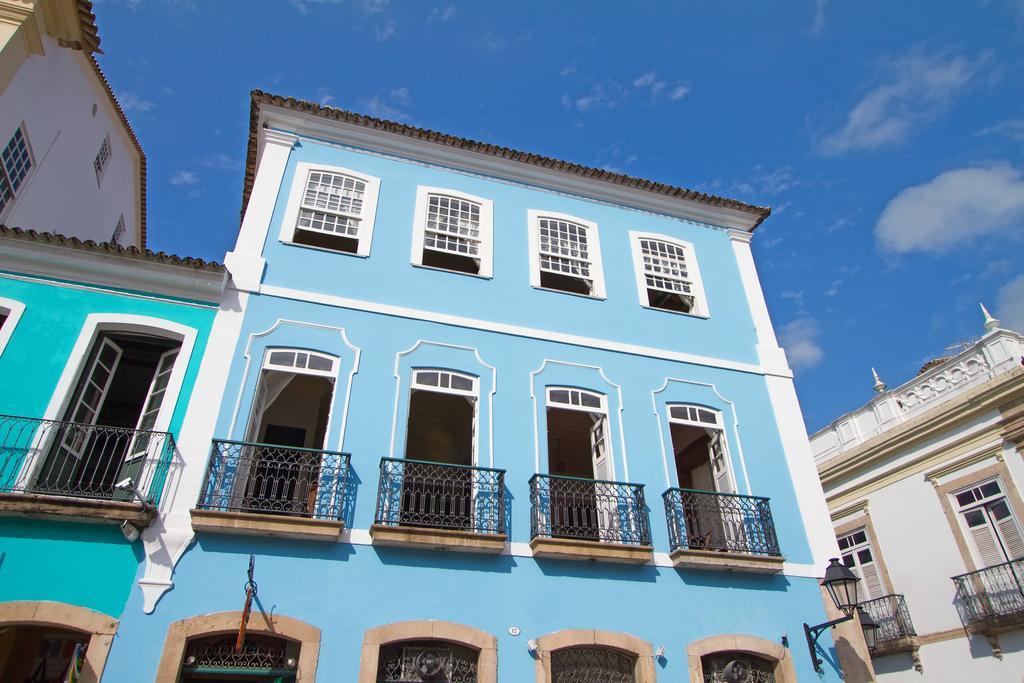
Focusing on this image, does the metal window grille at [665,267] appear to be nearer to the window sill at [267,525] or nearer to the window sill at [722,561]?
the window sill at [722,561]

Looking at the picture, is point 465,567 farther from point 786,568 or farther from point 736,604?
point 786,568

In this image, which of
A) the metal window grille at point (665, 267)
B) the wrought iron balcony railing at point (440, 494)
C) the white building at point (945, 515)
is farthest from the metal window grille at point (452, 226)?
the white building at point (945, 515)

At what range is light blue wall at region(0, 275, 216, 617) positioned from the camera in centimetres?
626

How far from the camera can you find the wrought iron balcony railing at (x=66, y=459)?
21.8 ft

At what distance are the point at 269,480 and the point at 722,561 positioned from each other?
5.31 meters

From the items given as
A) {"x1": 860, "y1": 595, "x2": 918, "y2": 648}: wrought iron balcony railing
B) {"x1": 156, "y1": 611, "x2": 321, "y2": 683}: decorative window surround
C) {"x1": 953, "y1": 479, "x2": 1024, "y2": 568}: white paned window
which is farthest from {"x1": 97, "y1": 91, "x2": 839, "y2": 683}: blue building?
{"x1": 860, "y1": 595, "x2": 918, "y2": 648}: wrought iron balcony railing

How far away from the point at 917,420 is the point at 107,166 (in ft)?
59.6

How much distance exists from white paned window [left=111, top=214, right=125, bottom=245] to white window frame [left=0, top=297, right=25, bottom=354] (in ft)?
29.2

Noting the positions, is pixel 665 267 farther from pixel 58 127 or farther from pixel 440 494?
pixel 58 127

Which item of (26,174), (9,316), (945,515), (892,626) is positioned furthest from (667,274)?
(26,174)

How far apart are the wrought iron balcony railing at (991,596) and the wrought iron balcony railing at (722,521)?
18.4ft

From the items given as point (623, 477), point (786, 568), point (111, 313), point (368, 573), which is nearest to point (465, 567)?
point (368, 573)

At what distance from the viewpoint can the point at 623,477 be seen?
8570mm

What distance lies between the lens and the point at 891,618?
43.9ft
